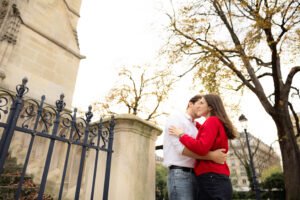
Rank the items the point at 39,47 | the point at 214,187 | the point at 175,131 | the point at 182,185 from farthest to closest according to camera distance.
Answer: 1. the point at 39,47
2. the point at 175,131
3. the point at 182,185
4. the point at 214,187

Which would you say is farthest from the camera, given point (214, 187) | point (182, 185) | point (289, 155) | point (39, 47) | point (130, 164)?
point (39, 47)

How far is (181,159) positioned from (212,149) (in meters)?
0.34

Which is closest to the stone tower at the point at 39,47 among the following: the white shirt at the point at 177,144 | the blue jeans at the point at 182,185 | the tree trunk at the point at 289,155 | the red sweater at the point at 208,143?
the white shirt at the point at 177,144

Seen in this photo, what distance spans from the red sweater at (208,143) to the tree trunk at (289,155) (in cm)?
644

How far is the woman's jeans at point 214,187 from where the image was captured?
2.00m

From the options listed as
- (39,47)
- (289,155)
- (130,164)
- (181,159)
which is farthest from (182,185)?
(39,47)

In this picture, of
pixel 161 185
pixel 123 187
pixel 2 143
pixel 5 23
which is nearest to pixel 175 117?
pixel 123 187

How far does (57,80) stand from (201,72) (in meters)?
6.94

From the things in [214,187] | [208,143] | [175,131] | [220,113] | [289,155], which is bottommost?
[214,187]

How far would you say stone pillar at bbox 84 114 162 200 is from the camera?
338cm

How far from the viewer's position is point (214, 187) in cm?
202

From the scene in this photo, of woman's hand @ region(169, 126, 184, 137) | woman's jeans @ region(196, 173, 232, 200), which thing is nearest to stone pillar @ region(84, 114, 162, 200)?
woman's hand @ region(169, 126, 184, 137)

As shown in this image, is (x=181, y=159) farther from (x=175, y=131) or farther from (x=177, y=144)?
(x=175, y=131)

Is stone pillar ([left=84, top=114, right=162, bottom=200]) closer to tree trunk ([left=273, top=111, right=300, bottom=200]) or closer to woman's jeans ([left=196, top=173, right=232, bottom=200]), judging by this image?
woman's jeans ([left=196, top=173, right=232, bottom=200])
